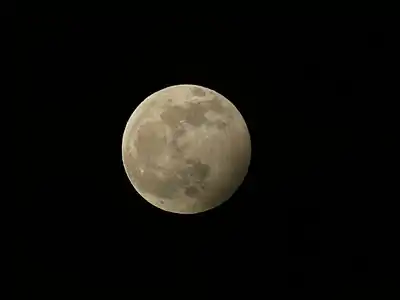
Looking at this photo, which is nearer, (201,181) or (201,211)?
(201,181)

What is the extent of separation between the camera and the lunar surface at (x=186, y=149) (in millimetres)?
Result: 4281

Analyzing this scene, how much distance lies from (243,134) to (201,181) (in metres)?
0.48

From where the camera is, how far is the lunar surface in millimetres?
4281

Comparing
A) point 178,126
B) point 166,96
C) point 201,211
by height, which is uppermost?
point 166,96

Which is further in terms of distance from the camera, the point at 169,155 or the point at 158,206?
the point at 158,206

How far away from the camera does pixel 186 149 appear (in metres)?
4.27

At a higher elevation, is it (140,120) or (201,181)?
(140,120)

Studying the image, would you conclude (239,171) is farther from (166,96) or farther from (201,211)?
(166,96)

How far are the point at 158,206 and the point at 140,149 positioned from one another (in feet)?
1.58

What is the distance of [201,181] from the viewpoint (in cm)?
433

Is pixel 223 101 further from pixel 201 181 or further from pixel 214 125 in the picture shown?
pixel 201 181

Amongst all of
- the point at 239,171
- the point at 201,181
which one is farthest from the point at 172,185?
the point at 239,171

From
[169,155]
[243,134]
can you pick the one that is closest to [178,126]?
[169,155]

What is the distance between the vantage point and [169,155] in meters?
4.27
